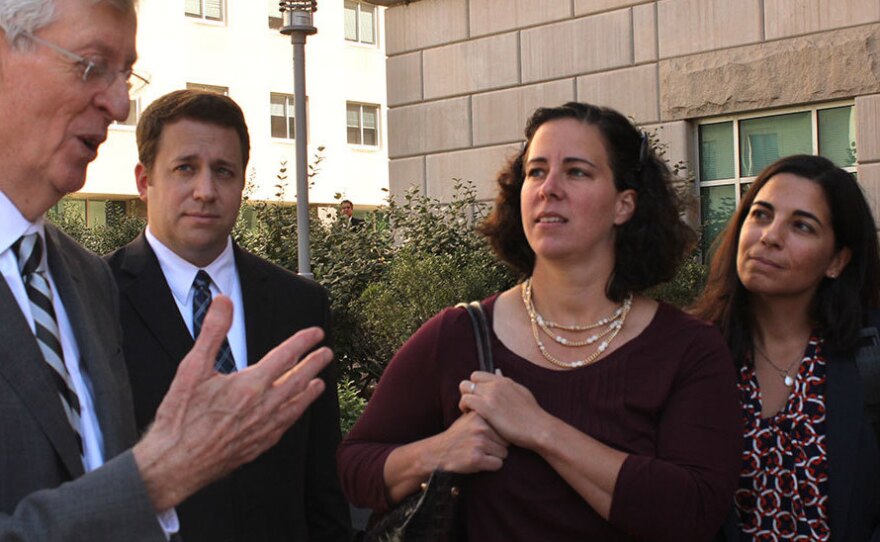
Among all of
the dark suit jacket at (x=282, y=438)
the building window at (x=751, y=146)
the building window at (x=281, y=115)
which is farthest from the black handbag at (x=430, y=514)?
the building window at (x=281, y=115)

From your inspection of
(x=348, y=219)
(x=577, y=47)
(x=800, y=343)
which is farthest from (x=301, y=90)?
(x=800, y=343)

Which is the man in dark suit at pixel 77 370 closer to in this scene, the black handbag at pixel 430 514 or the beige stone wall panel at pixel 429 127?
the black handbag at pixel 430 514

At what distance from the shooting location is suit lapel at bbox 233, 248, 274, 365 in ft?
12.3

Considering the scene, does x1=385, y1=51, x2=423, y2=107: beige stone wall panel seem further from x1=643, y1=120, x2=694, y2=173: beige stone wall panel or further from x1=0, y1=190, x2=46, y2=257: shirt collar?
x1=0, y1=190, x2=46, y2=257: shirt collar

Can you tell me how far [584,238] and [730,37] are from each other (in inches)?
328

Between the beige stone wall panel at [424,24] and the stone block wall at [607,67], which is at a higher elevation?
the beige stone wall panel at [424,24]

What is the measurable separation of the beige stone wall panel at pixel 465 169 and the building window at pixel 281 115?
21522 millimetres

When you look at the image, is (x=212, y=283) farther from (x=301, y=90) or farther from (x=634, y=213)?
(x=301, y=90)

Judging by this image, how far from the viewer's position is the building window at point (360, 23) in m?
36.5

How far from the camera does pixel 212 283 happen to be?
12.5 feet

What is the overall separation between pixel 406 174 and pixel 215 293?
33.0 feet

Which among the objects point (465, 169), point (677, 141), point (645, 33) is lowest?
point (465, 169)

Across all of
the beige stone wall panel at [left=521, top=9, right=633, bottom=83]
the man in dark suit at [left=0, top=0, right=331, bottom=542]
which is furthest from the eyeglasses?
A: the beige stone wall panel at [left=521, top=9, right=633, bottom=83]

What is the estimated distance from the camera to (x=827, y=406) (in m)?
3.44
